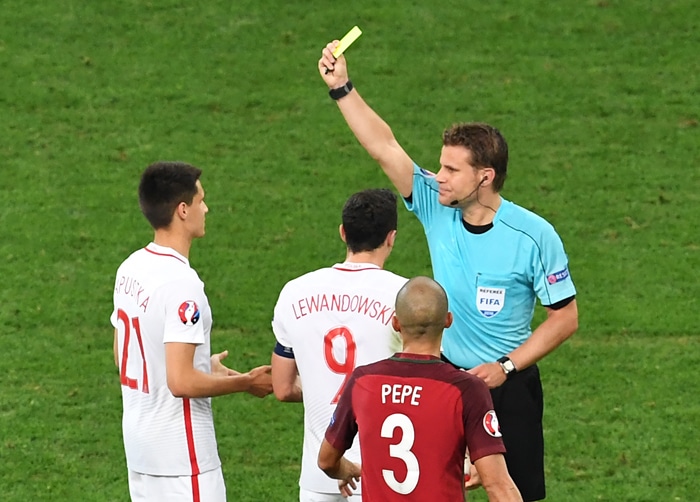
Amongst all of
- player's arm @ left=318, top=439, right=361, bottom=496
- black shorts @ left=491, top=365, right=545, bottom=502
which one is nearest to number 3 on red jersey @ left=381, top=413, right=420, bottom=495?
player's arm @ left=318, top=439, right=361, bottom=496

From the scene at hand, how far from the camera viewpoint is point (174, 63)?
13617 millimetres

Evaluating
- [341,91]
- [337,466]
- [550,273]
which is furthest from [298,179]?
[337,466]

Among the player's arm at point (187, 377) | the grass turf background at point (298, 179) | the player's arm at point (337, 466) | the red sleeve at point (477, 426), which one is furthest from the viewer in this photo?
the grass turf background at point (298, 179)

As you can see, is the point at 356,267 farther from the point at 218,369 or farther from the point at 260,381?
the point at 218,369

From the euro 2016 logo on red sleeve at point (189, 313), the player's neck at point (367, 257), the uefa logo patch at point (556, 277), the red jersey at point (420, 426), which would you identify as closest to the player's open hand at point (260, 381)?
the euro 2016 logo on red sleeve at point (189, 313)

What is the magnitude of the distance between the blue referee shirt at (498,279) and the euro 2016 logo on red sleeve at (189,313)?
1131 mm

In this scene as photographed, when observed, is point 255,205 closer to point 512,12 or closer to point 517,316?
point 512,12

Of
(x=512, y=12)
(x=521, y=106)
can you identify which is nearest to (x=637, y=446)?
(x=521, y=106)

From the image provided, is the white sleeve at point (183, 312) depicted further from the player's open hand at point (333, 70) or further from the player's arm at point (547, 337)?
the player's arm at point (547, 337)

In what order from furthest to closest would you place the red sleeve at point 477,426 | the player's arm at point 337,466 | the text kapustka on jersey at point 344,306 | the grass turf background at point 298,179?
the grass turf background at point 298,179
the text kapustka on jersey at point 344,306
the player's arm at point 337,466
the red sleeve at point 477,426

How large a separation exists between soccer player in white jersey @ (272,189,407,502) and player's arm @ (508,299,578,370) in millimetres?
630

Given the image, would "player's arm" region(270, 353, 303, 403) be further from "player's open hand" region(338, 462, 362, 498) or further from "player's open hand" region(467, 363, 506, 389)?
"player's open hand" region(467, 363, 506, 389)

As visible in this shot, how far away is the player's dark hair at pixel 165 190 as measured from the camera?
512 centimetres

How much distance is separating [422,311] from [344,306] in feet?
2.16
